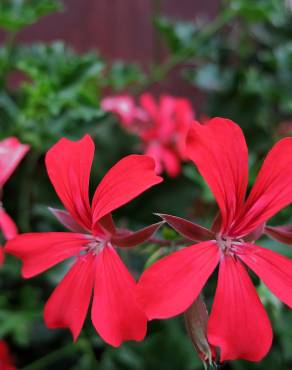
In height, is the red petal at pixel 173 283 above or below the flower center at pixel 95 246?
above

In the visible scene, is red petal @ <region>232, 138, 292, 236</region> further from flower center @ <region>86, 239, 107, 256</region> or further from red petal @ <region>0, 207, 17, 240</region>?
red petal @ <region>0, 207, 17, 240</region>

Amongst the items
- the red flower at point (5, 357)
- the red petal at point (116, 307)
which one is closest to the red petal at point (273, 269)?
the red petal at point (116, 307)

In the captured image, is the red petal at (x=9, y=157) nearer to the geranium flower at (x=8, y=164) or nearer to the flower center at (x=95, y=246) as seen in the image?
the geranium flower at (x=8, y=164)

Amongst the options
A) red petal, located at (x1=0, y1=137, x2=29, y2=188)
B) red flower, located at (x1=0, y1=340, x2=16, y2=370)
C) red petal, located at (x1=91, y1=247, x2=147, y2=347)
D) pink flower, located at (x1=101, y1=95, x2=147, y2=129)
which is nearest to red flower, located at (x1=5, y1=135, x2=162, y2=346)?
red petal, located at (x1=91, y1=247, x2=147, y2=347)

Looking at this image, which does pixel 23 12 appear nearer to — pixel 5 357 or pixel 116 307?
pixel 5 357

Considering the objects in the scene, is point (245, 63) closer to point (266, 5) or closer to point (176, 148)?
point (266, 5)

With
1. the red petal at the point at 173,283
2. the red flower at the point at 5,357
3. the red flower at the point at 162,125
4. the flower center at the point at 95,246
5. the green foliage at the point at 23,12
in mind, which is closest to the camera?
the red petal at the point at 173,283

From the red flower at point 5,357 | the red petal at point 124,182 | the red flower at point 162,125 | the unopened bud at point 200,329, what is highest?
the red petal at point 124,182
